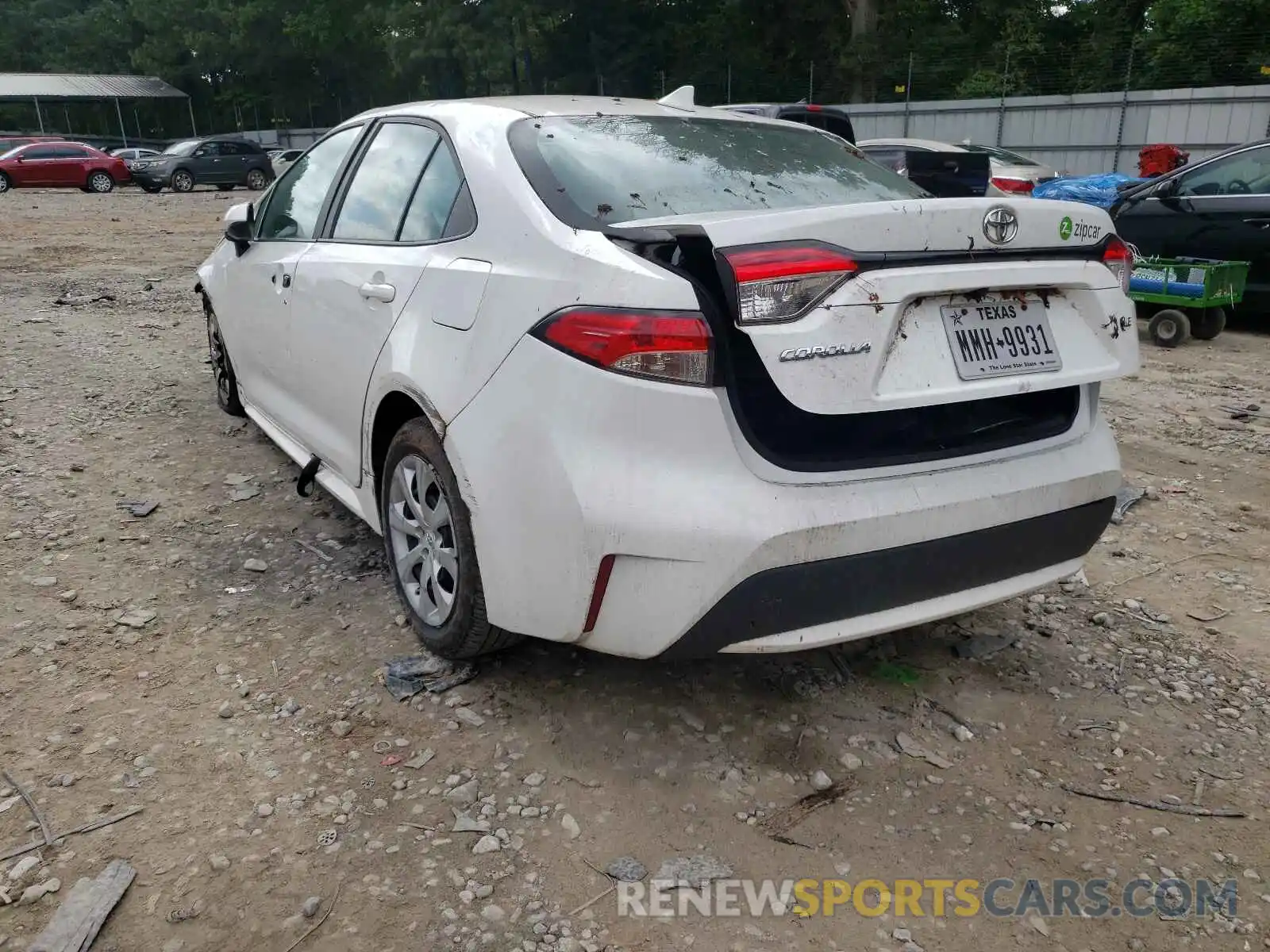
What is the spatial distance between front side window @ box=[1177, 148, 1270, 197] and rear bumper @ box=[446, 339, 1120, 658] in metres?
6.93

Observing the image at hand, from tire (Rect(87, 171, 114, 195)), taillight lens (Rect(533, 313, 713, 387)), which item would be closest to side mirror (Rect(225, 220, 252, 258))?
taillight lens (Rect(533, 313, 713, 387))

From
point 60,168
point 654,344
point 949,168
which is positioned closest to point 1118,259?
point 654,344

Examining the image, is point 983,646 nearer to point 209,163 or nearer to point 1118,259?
point 1118,259

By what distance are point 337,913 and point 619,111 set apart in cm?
242

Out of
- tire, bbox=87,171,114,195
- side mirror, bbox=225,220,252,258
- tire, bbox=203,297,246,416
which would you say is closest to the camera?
side mirror, bbox=225,220,252,258

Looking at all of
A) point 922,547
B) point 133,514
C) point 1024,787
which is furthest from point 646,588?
point 133,514

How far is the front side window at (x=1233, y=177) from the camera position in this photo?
7.86 m

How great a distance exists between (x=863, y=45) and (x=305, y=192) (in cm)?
2846

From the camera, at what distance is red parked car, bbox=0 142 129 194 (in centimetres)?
2561

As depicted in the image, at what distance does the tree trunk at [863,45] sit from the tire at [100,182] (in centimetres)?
2092

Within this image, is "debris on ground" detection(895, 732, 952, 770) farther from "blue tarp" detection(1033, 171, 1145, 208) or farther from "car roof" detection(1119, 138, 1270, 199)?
"blue tarp" detection(1033, 171, 1145, 208)

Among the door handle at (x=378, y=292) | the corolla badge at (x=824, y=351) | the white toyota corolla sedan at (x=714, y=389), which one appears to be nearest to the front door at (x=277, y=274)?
the door handle at (x=378, y=292)

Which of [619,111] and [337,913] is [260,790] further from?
[619,111]

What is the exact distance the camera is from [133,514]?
165 inches
